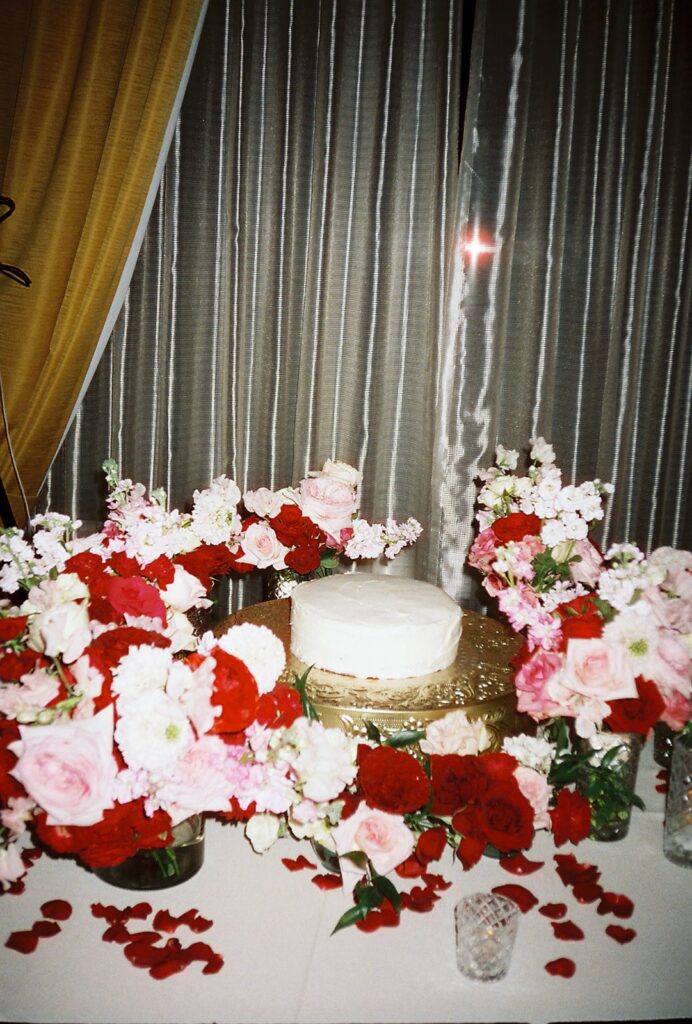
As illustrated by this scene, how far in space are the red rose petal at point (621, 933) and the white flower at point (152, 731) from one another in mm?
639

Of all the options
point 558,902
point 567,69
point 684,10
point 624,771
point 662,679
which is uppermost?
point 684,10

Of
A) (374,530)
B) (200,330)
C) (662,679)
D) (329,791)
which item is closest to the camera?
(329,791)

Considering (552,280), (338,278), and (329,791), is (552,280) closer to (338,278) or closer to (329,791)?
(338,278)

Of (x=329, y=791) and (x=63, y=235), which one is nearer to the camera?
(x=329, y=791)

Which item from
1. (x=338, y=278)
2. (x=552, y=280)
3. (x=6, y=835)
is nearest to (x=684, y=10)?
(x=552, y=280)

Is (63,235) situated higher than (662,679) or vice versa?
(63,235)

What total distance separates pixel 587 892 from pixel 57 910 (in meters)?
0.75

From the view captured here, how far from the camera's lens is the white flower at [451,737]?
1052 mm

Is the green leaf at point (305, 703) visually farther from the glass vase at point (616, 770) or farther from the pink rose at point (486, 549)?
the pink rose at point (486, 549)

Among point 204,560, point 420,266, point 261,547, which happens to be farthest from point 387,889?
point 420,266

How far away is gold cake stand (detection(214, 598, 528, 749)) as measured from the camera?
114 centimetres

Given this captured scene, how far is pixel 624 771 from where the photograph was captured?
118 cm

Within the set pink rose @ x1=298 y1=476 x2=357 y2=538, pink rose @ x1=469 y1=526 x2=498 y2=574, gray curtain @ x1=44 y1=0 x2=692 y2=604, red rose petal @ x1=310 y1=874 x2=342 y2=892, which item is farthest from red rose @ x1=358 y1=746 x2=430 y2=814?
gray curtain @ x1=44 y1=0 x2=692 y2=604

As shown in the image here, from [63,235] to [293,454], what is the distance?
3.13ft
